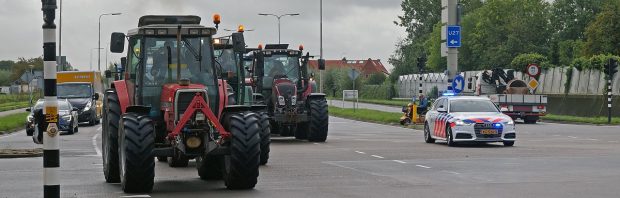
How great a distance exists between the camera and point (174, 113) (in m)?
16.1

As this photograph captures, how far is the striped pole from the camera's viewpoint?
37.9ft

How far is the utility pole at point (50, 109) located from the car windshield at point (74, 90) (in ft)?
129

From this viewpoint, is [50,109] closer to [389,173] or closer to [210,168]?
[210,168]

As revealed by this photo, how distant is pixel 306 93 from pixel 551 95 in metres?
41.6

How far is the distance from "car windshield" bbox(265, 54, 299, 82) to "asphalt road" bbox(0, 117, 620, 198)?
406 centimetres

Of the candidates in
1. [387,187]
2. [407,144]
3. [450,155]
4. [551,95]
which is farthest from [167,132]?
[551,95]

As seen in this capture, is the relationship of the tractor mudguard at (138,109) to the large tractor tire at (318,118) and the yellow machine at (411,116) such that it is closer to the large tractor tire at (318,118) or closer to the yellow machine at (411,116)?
the large tractor tire at (318,118)

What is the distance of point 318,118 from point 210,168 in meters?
14.1

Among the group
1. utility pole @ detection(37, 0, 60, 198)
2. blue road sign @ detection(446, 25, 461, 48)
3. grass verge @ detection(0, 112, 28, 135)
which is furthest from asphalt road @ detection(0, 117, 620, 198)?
grass verge @ detection(0, 112, 28, 135)

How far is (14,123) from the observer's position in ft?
160

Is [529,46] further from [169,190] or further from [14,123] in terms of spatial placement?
[169,190]

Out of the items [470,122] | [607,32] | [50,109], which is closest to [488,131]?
[470,122]

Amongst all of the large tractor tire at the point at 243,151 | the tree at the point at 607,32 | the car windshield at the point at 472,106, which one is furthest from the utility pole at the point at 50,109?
the tree at the point at 607,32

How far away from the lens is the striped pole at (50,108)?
37.9ft
